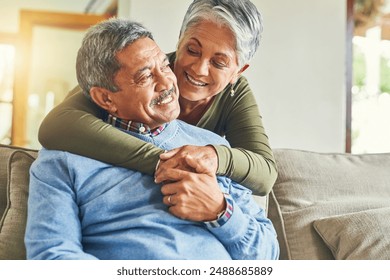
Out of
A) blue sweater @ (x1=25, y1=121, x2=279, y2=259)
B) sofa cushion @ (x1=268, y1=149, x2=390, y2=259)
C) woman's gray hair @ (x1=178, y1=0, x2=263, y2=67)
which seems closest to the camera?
blue sweater @ (x1=25, y1=121, x2=279, y2=259)

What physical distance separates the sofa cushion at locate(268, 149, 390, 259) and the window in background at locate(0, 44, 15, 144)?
1413mm

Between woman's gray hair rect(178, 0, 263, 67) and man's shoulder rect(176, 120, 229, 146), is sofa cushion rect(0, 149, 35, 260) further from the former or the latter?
woman's gray hair rect(178, 0, 263, 67)

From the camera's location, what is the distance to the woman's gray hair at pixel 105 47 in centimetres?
132

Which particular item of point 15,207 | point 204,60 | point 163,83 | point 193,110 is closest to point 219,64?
point 204,60

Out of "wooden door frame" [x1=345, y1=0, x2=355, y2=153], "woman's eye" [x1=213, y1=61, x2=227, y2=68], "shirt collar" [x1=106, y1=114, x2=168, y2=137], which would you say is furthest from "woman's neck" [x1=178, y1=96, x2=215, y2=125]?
"wooden door frame" [x1=345, y1=0, x2=355, y2=153]

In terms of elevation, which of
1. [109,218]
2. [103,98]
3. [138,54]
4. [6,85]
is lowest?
[6,85]

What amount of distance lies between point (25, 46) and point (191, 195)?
1786 mm

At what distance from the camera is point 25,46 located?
283 centimetres

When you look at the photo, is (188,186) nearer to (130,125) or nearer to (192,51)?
(130,125)

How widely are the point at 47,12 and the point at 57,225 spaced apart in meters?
1.82

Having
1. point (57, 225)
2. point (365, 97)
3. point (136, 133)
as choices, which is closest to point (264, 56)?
point (365, 97)

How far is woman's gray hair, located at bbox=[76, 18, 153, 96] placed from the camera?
1.32 m

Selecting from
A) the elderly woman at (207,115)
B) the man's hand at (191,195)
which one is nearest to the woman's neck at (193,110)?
the elderly woman at (207,115)

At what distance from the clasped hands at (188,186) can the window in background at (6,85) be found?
65.4 inches
